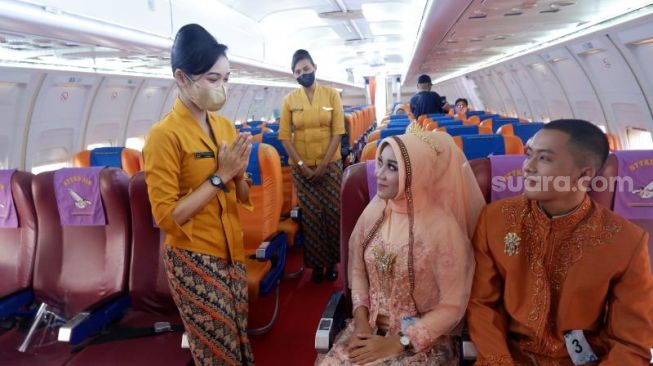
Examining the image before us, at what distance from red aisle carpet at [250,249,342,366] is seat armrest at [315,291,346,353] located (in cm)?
110

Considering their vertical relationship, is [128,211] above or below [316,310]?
above

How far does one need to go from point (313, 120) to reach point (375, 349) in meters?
2.59

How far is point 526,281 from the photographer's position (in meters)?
1.93

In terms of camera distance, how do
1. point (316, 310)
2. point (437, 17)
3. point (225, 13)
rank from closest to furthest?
point (437, 17)
point (316, 310)
point (225, 13)

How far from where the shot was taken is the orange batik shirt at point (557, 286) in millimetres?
1729

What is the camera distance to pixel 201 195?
6.37 ft

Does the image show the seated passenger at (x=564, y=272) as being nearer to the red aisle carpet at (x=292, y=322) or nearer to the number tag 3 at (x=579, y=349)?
the number tag 3 at (x=579, y=349)

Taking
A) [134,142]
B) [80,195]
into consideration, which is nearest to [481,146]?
[80,195]

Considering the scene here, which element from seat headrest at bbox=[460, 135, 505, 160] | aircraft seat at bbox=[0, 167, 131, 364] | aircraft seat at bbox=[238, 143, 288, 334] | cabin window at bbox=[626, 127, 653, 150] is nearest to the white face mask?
aircraft seat at bbox=[0, 167, 131, 364]

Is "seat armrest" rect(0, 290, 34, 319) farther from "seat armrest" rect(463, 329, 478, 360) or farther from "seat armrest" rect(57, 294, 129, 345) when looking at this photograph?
"seat armrest" rect(463, 329, 478, 360)

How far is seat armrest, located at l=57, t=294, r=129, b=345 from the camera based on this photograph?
2275mm

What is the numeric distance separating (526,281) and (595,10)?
357 cm

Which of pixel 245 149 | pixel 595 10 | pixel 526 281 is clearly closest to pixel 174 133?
pixel 245 149

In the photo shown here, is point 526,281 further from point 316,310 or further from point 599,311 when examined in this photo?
point 316,310
